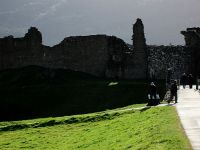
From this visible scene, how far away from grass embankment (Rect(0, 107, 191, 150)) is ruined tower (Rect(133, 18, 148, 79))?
28.3 m

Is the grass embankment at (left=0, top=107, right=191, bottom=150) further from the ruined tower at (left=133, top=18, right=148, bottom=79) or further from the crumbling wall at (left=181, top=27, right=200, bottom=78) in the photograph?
the crumbling wall at (left=181, top=27, right=200, bottom=78)

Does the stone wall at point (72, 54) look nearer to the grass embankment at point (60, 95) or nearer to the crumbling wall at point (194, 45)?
the grass embankment at point (60, 95)

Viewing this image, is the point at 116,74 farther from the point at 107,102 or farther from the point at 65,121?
the point at 65,121

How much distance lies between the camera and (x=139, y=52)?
213 ft

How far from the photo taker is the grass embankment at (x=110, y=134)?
21728 mm

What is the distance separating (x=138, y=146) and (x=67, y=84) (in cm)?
3933

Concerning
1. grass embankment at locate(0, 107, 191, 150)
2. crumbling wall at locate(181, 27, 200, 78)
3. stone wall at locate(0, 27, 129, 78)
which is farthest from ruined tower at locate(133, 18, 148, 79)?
grass embankment at locate(0, 107, 191, 150)

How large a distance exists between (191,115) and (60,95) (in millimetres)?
29059

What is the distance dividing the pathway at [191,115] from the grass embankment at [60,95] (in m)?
8.56

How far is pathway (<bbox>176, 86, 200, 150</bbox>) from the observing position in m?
21.5

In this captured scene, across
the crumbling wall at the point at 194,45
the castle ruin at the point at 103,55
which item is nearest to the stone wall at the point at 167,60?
the castle ruin at the point at 103,55

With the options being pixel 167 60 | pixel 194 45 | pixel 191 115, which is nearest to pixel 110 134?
pixel 191 115

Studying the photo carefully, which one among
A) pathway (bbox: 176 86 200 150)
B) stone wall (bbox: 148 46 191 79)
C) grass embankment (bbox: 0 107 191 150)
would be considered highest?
stone wall (bbox: 148 46 191 79)

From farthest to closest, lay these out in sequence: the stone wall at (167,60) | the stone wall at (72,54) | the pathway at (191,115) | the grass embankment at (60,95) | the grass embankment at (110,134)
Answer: the stone wall at (72,54) → the stone wall at (167,60) → the grass embankment at (60,95) → the grass embankment at (110,134) → the pathway at (191,115)
